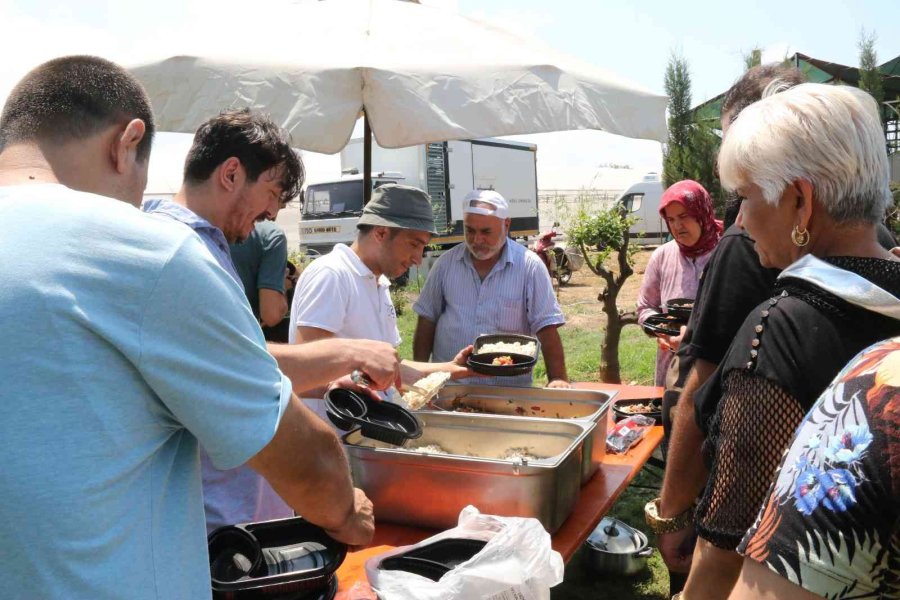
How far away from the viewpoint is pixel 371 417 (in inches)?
70.6

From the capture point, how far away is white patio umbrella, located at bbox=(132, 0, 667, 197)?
2.84m

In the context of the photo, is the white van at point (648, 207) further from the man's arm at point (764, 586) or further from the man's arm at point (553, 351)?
the man's arm at point (764, 586)

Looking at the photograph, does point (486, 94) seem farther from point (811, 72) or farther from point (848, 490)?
point (811, 72)

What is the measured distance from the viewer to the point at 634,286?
45.2 ft

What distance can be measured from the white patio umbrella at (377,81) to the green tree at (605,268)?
2166 millimetres

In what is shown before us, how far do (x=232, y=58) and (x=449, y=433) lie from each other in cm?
185

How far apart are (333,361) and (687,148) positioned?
637 inches

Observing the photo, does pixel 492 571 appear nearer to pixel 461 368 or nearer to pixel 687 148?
pixel 461 368

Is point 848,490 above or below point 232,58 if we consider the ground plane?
below

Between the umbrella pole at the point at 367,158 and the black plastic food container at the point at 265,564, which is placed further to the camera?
the umbrella pole at the point at 367,158

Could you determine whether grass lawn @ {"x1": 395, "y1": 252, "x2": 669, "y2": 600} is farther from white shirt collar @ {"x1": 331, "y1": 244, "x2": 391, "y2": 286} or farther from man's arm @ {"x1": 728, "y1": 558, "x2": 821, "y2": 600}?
man's arm @ {"x1": 728, "y1": 558, "x2": 821, "y2": 600}

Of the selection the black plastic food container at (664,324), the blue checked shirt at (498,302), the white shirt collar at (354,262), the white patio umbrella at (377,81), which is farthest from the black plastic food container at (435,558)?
the blue checked shirt at (498,302)

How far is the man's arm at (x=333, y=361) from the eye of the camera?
1778 millimetres

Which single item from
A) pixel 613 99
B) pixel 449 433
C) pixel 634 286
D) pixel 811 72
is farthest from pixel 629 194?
pixel 449 433
